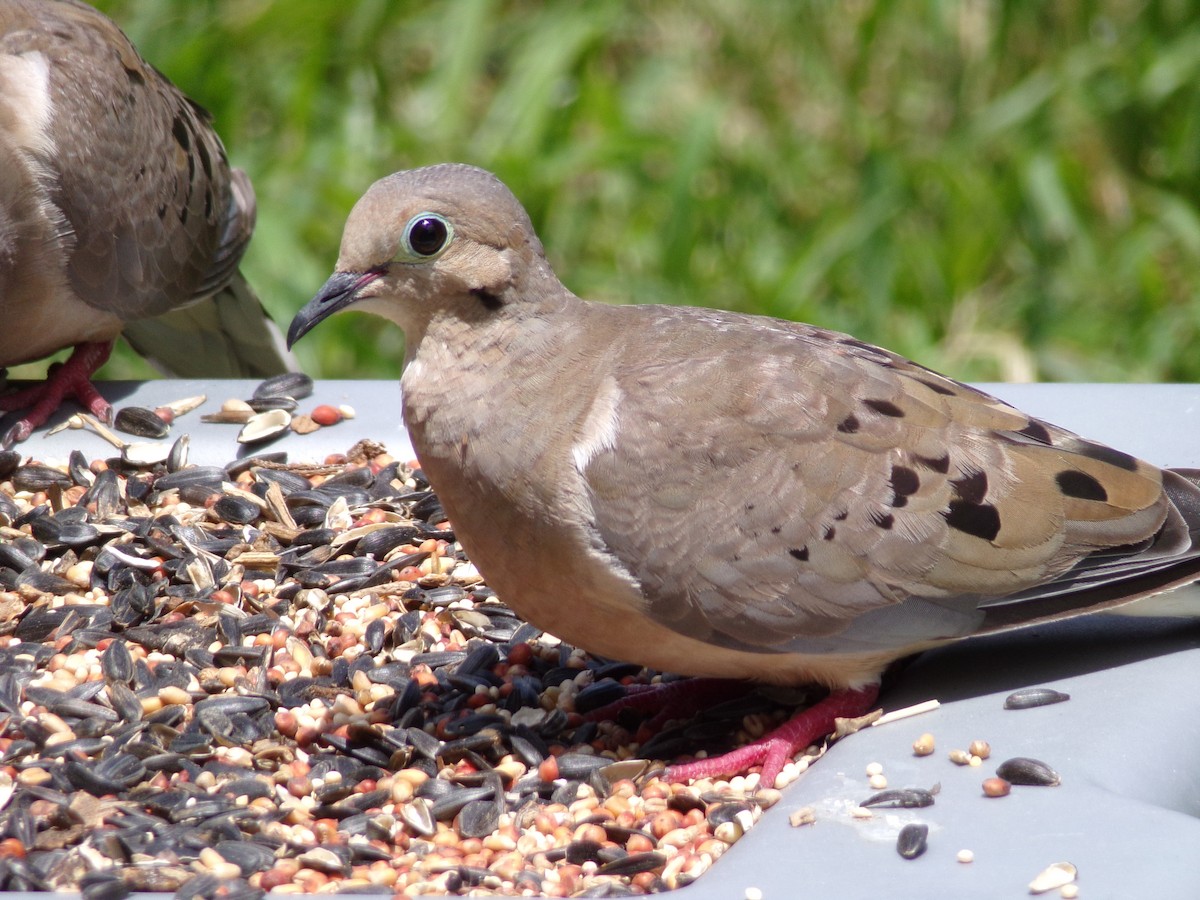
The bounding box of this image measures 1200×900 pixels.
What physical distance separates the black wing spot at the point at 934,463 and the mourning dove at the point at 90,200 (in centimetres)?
212

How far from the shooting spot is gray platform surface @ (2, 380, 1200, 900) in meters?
2.04

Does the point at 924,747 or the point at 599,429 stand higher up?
the point at 599,429

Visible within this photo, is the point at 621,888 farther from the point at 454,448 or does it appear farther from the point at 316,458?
the point at 316,458

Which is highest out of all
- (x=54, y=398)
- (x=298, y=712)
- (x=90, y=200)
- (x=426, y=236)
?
(x=426, y=236)

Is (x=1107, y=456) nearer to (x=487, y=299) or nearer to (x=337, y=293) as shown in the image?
(x=487, y=299)

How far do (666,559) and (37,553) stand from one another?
148 cm

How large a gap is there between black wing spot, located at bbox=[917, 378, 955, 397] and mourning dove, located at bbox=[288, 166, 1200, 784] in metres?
0.05

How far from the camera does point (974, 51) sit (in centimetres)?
652

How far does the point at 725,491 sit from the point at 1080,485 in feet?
2.03

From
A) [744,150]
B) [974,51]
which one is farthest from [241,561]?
[974,51]

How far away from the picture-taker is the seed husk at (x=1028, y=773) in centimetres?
227

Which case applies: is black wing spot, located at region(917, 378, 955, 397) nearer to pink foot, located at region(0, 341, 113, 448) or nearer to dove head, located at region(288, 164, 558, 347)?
dove head, located at region(288, 164, 558, 347)

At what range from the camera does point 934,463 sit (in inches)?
104

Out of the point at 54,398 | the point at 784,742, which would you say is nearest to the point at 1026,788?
the point at 784,742
